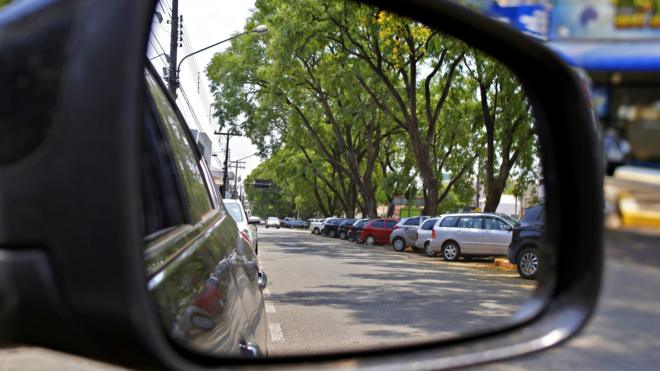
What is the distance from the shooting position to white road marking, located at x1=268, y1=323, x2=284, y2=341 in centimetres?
608

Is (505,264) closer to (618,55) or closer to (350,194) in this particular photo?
(618,55)

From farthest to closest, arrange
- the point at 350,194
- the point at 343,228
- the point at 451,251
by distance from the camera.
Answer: the point at 350,194, the point at 343,228, the point at 451,251

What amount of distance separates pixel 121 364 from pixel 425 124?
2803 cm

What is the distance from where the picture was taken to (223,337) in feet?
5.81

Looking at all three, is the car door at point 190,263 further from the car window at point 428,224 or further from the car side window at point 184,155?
the car window at point 428,224

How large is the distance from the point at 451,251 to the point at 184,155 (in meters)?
17.2

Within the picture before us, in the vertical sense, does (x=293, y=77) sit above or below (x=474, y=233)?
above

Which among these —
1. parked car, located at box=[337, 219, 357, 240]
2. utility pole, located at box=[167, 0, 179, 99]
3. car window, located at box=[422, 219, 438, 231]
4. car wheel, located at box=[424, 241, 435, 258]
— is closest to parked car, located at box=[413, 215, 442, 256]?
car window, located at box=[422, 219, 438, 231]

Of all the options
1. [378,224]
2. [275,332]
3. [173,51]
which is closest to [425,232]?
[173,51]

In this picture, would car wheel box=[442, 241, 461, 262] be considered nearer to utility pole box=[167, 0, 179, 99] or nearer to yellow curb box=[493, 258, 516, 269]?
yellow curb box=[493, 258, 516, 269]

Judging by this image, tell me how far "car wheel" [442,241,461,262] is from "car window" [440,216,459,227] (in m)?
0.55

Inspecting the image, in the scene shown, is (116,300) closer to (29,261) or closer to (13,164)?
(29,261)

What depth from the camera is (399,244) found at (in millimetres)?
28250

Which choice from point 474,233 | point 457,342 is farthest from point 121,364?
point 474,233
